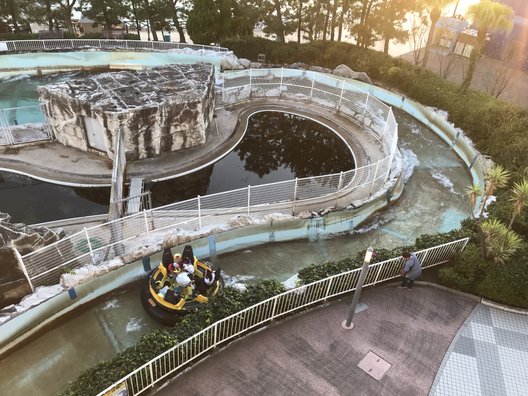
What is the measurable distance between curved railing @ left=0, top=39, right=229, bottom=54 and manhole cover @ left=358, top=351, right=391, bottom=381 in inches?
1040

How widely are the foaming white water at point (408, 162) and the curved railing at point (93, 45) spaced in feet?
55.8

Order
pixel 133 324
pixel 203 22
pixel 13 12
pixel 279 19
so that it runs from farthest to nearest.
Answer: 1. pixel 13 12
2. pixel 279 19
3. pixel 203 22
4. pixel 133 324

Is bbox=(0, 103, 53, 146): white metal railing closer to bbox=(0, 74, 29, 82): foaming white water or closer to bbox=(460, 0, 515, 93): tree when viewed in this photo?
bbox=(0, 74, 29, 82): foaming white water

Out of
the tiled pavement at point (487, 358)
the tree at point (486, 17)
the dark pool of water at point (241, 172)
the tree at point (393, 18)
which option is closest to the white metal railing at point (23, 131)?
the dark pool of water at point (241, 172)

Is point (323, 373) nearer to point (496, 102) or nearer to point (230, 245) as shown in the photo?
point (230, 245)

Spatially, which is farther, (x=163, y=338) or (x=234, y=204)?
(x=234, y=204)

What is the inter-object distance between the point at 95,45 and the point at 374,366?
3073 cm

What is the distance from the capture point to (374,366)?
10453 millimetres

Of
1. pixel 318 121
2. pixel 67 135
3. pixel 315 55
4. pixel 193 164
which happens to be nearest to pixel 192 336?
pixel 193 164

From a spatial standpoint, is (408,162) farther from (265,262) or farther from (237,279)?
(237,279)

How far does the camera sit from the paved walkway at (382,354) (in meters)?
9.99

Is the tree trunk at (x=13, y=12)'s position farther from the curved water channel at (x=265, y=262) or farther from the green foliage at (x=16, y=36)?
the curved water channel at (x=265, y=262)

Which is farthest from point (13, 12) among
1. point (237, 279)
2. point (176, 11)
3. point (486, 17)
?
point (486, 17)

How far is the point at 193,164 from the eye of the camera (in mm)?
20328
